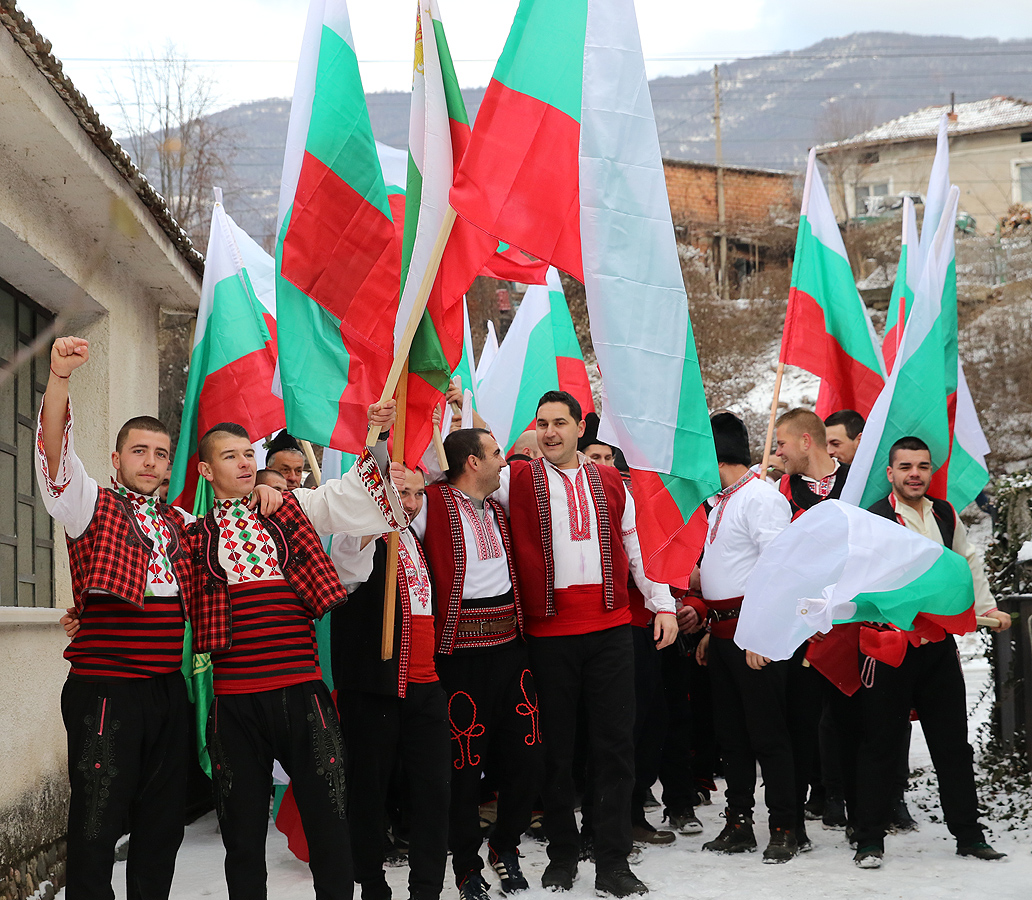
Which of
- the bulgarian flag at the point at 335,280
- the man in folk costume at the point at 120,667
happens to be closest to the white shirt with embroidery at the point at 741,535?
the bulgarian flag at the point at 335,280

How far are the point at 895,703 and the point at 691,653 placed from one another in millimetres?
1616

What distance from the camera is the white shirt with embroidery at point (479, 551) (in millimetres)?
5215

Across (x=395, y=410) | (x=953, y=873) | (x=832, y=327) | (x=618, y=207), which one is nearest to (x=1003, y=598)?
(x=832, y=327)

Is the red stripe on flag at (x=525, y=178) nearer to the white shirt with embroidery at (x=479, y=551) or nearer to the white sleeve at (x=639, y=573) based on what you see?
the white shirt with embroidery at (x=479, y=551)

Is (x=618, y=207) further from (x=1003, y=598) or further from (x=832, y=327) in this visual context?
(x=1003, y=598)

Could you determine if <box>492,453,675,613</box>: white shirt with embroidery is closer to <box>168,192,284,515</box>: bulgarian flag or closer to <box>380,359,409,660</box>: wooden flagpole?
<box>380,359,409,660</box>: wooden flagpole

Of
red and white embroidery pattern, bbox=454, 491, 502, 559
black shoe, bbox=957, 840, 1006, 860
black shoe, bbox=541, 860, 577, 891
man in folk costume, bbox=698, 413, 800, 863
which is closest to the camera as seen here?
Result: black shoe, bbox=541, 860, 577, 891

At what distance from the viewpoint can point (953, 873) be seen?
5234 millimetres

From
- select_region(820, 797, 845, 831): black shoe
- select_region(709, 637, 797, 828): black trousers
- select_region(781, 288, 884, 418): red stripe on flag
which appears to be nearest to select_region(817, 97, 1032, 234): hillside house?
select_region(781, 288, 884, 418): red stripe on flag

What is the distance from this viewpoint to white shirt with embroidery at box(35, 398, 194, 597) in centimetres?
396

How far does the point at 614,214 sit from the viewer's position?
183 inches

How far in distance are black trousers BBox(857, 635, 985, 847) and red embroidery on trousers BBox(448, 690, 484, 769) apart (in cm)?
193

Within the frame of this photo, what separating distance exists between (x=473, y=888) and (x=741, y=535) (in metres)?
2.25

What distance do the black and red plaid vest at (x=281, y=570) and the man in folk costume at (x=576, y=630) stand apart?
1.33 metres
